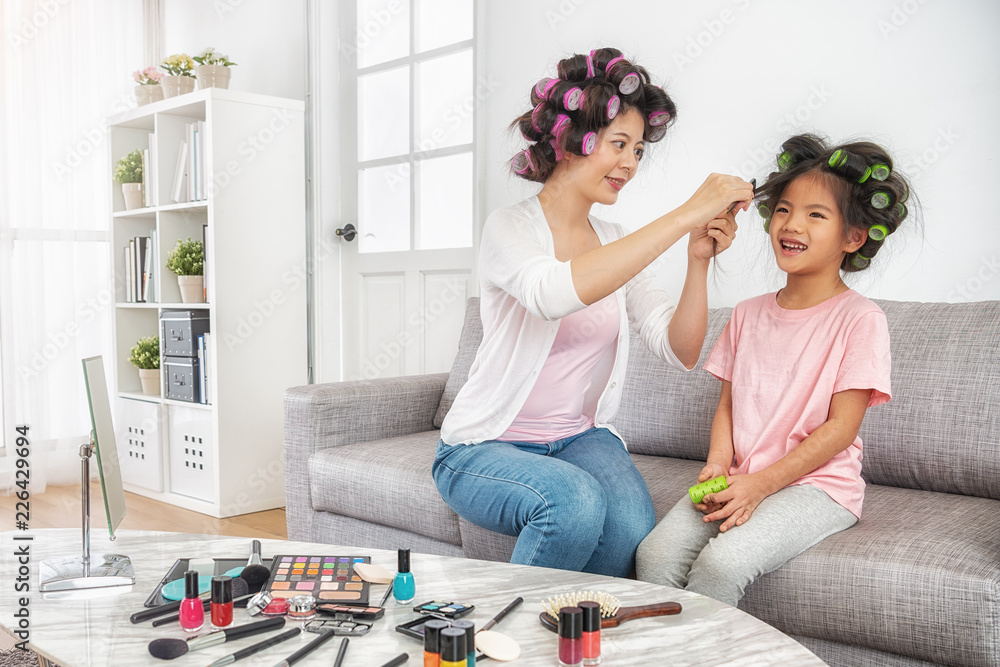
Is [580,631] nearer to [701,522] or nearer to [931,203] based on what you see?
[701,522]

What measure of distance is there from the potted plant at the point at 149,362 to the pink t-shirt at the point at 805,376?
249 cm

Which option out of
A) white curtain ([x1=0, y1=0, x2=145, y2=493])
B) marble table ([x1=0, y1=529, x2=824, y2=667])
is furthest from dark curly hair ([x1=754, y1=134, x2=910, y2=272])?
white curtain ([x1=0, y1=0, x2=145, y2=493])

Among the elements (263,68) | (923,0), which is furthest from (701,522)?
(263,68)

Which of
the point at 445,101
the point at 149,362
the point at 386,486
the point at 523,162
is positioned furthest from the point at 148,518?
the point at 523,162

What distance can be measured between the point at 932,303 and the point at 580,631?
4.18 ft

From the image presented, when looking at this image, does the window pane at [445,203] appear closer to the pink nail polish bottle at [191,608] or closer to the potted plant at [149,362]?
the potted plant at [149,362]

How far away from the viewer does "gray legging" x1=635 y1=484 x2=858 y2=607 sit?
122cm

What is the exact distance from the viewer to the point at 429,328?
298 cm

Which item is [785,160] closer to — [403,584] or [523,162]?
[523,162]

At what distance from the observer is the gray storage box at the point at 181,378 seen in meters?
3.00

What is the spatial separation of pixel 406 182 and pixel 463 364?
104 cm

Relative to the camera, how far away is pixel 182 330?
3037 millimetres

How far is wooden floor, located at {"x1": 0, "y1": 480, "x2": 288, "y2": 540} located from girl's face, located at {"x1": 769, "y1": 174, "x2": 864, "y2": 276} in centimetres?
188

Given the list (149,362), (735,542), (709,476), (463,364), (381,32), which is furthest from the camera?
(149,362)
